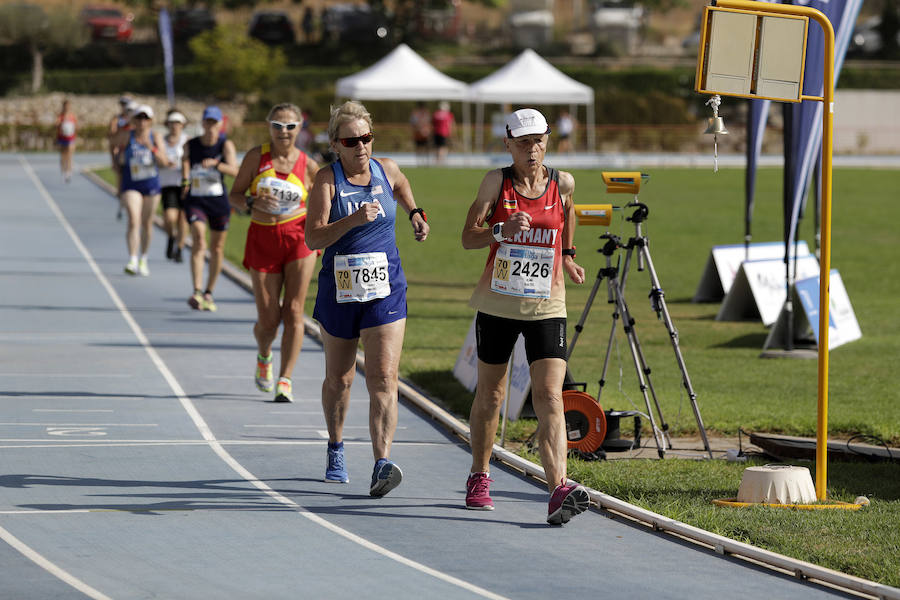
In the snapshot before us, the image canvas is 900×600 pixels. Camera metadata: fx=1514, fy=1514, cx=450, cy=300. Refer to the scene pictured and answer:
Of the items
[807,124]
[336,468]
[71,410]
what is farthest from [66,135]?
[336,468]

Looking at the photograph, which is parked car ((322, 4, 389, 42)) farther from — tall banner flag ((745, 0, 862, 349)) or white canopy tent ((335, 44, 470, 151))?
tall banner flag ((745, 0, 862, 349))

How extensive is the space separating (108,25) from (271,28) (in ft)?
24.6

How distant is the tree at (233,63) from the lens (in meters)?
61.1

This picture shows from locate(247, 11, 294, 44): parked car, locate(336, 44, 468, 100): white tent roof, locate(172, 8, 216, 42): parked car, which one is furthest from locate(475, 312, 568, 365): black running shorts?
locate(172, 8, 216, 42): parked car

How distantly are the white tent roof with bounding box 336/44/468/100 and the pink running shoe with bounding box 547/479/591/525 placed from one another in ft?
126

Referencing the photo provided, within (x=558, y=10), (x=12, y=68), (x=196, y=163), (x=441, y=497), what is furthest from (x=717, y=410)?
(x=558, y=10)

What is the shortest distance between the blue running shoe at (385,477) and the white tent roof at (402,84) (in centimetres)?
3790

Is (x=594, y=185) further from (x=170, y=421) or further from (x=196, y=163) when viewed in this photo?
(x=170, y=421)

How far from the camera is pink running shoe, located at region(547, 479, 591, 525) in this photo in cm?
729

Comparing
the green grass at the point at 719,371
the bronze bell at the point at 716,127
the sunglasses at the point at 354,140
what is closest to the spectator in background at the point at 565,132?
the green grass at the point at 719,371

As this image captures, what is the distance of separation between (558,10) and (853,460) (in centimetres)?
8683

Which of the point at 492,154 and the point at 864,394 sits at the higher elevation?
the point at 864,394

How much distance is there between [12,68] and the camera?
222ft

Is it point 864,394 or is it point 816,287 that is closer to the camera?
point 864,394
